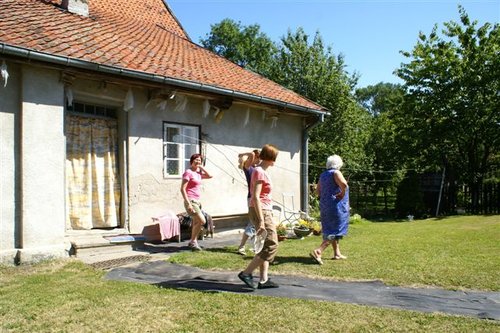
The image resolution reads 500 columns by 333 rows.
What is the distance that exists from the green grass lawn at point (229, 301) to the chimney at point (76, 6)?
6276 mm

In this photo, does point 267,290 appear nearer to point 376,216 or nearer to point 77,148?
point 77,148

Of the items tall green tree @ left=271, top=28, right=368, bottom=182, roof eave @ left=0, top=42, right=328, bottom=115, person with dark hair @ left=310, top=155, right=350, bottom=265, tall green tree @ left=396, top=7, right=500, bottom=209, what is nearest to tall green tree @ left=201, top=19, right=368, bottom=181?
tall green tree @ left=271, top=28, right=368, bottom=182

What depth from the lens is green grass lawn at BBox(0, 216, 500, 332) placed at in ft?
13.1

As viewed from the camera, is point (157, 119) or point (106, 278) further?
point (157, 119)

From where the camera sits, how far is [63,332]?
3.89m

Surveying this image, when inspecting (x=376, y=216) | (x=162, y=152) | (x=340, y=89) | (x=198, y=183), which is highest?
(x=340, y=89)

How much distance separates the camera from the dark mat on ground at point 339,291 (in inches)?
179

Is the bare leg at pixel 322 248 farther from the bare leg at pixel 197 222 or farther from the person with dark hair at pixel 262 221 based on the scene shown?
the bare leg at pixel 197 222

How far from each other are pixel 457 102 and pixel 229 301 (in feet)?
49.8

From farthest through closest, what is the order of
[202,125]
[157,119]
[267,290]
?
[202,125] → [157,119] → [267,290]

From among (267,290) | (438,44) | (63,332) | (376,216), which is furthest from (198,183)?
(438,44)

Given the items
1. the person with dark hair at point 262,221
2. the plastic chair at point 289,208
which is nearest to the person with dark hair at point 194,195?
the person with dark hair at point 262,221

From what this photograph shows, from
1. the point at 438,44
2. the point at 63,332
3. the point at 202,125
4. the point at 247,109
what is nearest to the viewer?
the point at 63,332

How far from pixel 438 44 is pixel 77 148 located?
1551 cm
